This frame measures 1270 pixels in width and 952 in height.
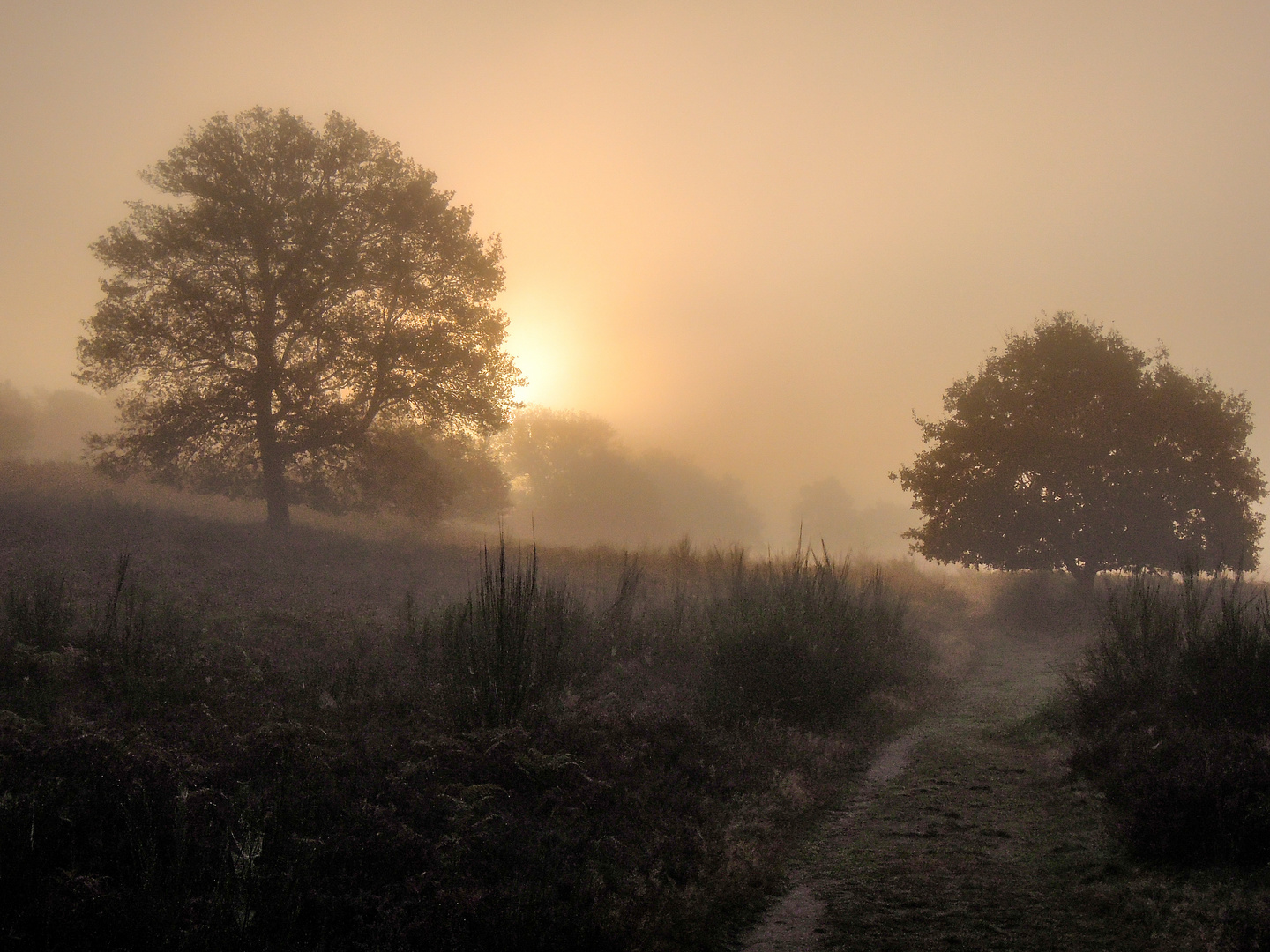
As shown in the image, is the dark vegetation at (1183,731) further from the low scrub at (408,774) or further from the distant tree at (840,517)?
the distant tree at (840,517)

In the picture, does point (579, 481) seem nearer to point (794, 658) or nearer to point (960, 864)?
point (794, 658)

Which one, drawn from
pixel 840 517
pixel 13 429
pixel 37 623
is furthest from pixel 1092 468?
pixel 840 517

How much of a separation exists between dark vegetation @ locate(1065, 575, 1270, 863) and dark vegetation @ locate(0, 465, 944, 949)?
9.10ft

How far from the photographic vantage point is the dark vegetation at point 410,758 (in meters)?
4.29

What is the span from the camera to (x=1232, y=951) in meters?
4.05

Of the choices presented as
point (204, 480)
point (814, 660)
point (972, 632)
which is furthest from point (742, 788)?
point (204, 480)

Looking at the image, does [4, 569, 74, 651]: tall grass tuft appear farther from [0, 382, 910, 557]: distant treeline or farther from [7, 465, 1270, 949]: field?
[0, 382, 910, 557]: distant treeline

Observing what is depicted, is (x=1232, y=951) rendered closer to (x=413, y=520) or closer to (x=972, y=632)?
(x=972, y=632)

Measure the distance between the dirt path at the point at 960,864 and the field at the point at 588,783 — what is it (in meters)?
0.03

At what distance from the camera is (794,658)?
10.3 m

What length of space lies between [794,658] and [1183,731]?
4.55m

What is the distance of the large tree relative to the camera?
61.6ft

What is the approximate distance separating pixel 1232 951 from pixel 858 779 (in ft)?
14.3

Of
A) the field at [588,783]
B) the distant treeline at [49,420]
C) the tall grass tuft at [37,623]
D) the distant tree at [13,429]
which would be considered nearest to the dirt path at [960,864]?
the field at [588,783]
